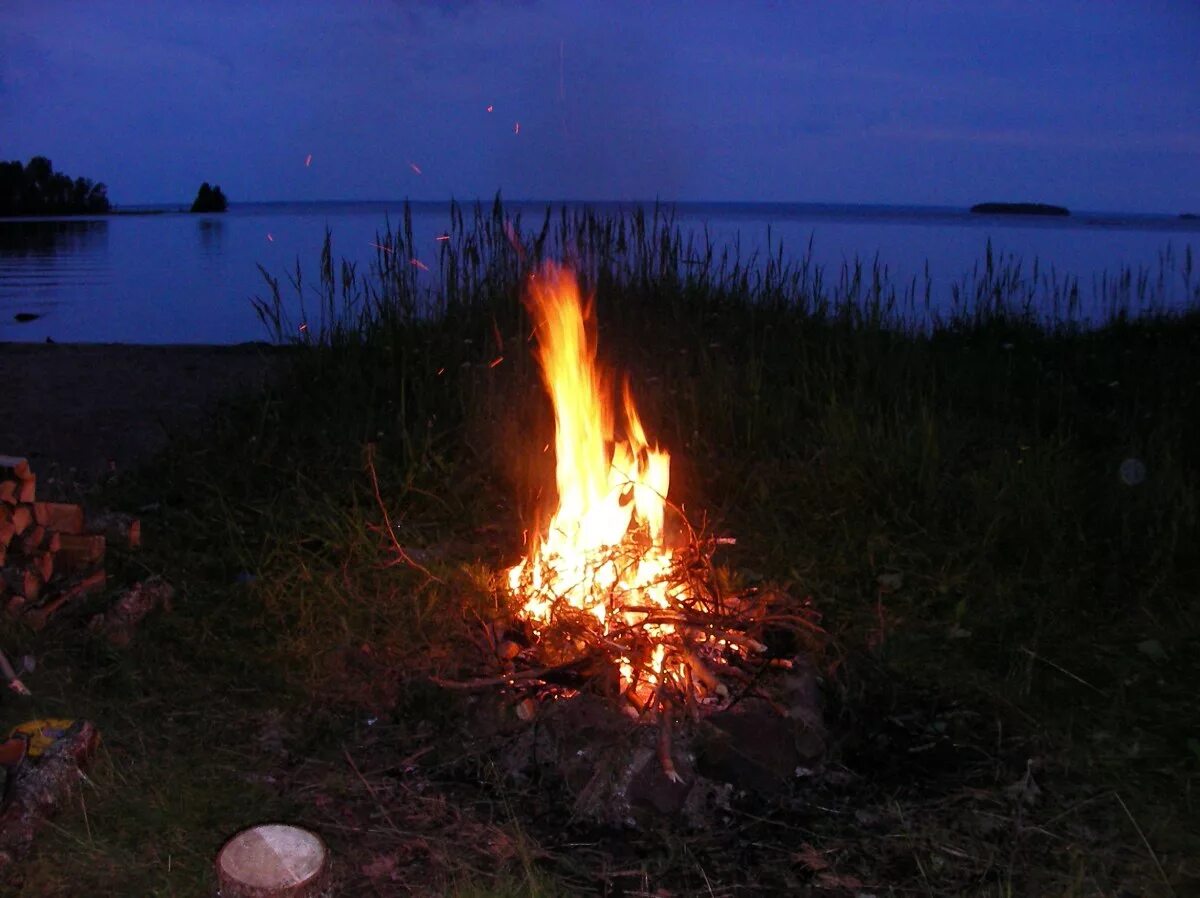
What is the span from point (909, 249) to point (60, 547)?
2033cm

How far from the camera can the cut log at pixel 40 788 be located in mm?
2283

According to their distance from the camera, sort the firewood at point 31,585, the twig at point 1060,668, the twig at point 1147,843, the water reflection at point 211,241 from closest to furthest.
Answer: the twig at point 1147,843
the twig at point 1060,668
the firewood at point 31,585
the water reflection at point 211,241

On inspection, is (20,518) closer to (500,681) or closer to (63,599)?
(63,599)

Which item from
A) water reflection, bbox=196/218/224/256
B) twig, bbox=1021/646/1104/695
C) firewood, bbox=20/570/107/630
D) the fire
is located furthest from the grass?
water reflection, bbox=196/218/224/256

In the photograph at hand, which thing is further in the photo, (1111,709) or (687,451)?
(687,451)

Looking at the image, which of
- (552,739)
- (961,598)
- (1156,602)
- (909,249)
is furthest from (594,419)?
(909,249)

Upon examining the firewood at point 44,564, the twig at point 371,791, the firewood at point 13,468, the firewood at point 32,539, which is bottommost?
the twig at point 371,791

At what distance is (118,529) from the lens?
394cm

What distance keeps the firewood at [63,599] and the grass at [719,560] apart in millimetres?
118

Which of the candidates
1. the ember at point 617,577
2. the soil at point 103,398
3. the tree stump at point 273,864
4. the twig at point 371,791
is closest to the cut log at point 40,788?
the tree stump at point 273,864

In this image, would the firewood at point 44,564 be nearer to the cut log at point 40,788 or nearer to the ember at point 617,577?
the cut log at point 40,788

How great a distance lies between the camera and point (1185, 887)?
7.09 feet

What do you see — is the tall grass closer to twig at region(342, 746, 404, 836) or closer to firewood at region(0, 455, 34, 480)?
twig at region(342, 746, 404, 836)

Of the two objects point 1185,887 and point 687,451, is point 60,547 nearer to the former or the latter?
point 687,451
